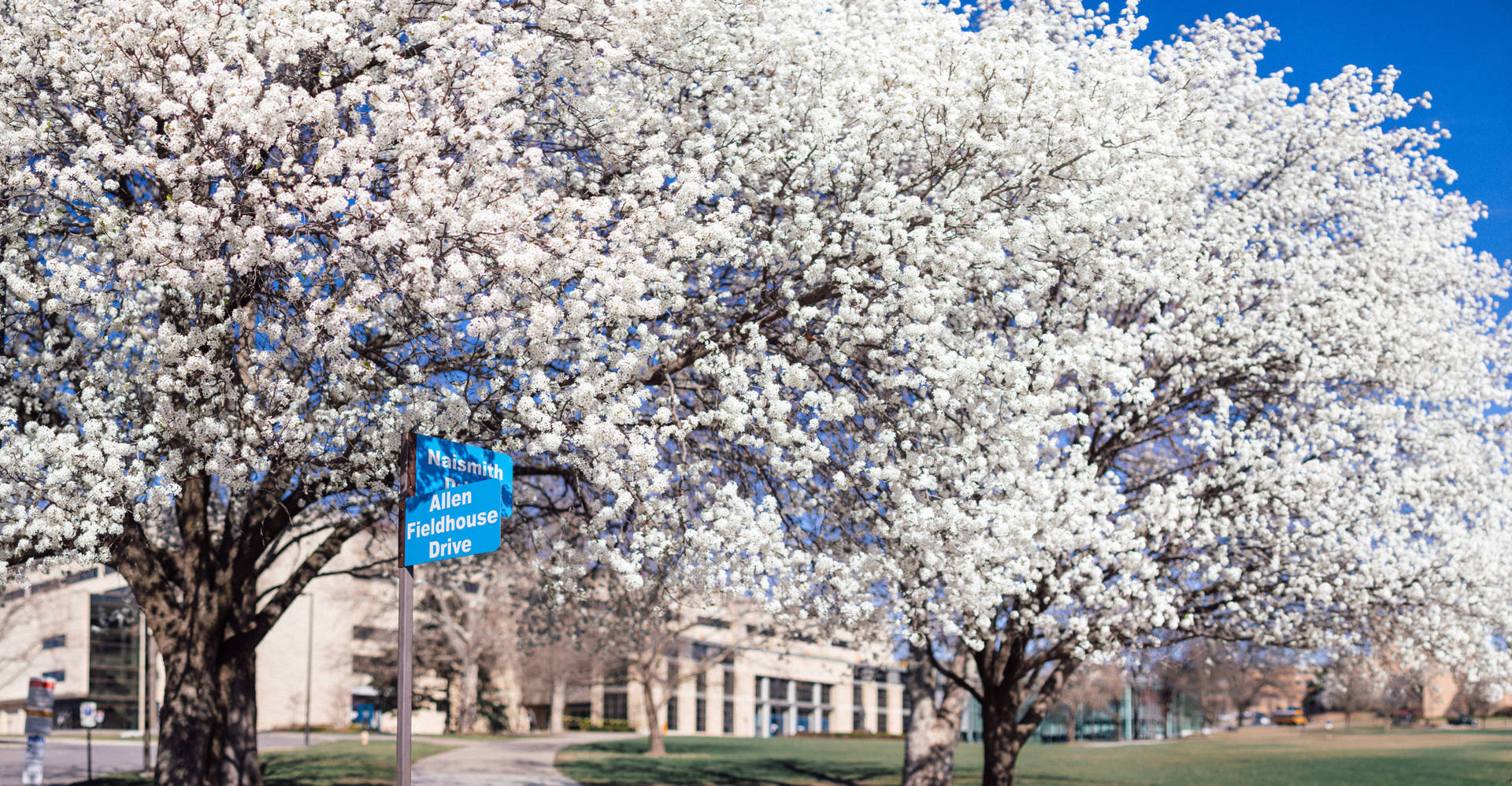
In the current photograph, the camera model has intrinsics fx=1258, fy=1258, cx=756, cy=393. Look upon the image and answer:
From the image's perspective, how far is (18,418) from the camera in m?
12.6

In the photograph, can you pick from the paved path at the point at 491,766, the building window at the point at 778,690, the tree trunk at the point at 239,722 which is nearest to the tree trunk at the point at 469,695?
the paved path at the point at 491,766

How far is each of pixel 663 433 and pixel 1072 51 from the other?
8.98m

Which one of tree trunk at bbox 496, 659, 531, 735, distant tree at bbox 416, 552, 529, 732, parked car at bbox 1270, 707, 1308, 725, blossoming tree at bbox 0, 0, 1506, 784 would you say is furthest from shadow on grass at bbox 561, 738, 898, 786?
parked car at bbox 1270, 707, 1308, 725

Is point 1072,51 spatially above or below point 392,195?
above

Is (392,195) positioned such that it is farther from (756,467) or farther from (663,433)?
(756,467)

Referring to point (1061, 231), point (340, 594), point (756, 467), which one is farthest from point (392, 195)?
point (340, 594)

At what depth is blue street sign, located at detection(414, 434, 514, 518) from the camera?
7.95m

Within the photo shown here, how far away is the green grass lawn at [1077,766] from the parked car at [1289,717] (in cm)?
7395

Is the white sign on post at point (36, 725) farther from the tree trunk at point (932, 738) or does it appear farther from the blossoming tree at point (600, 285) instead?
the tree trunk at point (932, 738)

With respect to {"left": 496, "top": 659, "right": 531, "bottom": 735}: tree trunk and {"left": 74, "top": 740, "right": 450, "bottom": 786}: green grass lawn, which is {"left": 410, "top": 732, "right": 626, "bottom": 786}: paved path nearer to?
{"left": 74, "top": 740, "right": 450, "bottom": 786}: green grass lawn

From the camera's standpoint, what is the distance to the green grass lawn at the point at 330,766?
86.1 feet

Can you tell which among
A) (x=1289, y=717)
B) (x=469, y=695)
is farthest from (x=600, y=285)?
(x=1289, y=717)

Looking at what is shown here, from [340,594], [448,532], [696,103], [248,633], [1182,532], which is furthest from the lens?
[340,594]

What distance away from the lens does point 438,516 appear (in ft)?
25.3
